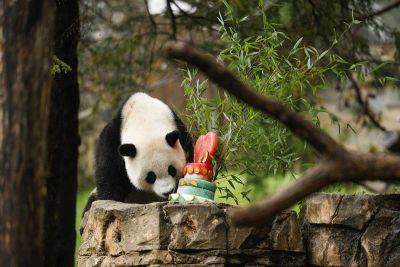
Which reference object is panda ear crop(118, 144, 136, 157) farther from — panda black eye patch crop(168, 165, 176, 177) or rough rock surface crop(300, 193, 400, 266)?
rough rock surface crop(300, 193, 400, 266)

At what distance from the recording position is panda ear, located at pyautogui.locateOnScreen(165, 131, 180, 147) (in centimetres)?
614

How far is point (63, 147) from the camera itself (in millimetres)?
7074

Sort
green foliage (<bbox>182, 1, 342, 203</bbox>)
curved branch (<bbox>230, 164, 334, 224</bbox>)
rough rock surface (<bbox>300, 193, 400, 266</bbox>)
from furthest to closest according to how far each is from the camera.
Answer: green foliage (<bbox>182, 1, 342, 203</bbox>) → rough rock surface (<bbox>300, 193, 400, 266</bbox>) → curved branch (<bbox>230, 164, 334, 224</bbox>)

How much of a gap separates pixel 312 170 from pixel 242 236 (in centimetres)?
151

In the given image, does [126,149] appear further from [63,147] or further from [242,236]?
[242,236]

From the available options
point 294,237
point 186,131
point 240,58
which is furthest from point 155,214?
point 186,131

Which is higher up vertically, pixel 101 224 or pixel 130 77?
pixel 130 77

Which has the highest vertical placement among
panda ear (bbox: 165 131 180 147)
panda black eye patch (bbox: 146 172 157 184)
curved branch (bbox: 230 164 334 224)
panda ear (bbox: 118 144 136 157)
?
panda ear (bbox: 165 131 180 147)

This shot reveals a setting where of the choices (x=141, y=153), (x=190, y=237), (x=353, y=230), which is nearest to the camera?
(x=190, y=237)

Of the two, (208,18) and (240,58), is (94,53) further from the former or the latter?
(240,58)

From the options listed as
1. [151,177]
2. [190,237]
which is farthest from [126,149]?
[190,237]

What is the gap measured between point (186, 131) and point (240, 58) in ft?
3.98

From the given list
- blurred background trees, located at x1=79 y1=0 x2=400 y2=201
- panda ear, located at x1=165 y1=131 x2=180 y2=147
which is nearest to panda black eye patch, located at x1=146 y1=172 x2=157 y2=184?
panda ear, located at x1=165 y1=131 x2=180 y2=147

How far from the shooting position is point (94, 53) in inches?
348
